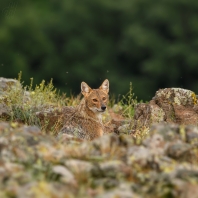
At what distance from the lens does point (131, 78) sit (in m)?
47.1

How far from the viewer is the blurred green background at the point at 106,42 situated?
46594 millimetres

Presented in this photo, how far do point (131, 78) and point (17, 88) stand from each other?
35349mm

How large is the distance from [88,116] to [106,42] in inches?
1687

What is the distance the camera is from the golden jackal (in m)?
10.8

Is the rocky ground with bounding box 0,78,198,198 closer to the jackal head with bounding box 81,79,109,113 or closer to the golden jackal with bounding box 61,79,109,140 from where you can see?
the golden jackal with bounding box 61,79,109,140

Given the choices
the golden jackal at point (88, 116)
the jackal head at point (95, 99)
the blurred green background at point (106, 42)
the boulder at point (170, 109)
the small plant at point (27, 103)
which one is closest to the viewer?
the golden jackal at point (88, 116)

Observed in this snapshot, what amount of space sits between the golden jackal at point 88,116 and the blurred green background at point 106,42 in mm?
30663

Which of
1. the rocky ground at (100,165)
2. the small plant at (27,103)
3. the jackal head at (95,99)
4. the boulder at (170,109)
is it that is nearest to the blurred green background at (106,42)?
the small plant at (27,103)

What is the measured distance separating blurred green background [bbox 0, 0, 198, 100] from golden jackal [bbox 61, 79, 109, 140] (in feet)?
101

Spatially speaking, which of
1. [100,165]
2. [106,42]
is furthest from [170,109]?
[106,42]

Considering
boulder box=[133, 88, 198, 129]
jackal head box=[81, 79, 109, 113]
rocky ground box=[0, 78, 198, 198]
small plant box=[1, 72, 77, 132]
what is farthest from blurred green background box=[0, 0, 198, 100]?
rocky ground box=[0, 78, 198, 198]

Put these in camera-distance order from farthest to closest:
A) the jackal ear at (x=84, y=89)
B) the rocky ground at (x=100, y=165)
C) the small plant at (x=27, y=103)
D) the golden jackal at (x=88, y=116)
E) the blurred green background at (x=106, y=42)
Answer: the blurred green background at (x=106, y=42)
the jackal ear at (x=84, y=89)
the small plant at (x=27, y=103)
the golden jackal at (x=88, y=116)
the rocky ground at (x=100, y=165)

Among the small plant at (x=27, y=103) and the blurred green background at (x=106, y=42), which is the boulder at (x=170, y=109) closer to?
the small plant at (x=27, y=103)

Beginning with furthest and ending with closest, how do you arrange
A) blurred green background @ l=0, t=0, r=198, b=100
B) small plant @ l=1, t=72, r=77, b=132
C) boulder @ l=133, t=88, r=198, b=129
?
1. blurred green background @ l=0, t=0, r=198, b=100
2. boulder @ l=133, t=88, r=198, b=129
3. small plant @ l=1, t=72, r=77, b=132
